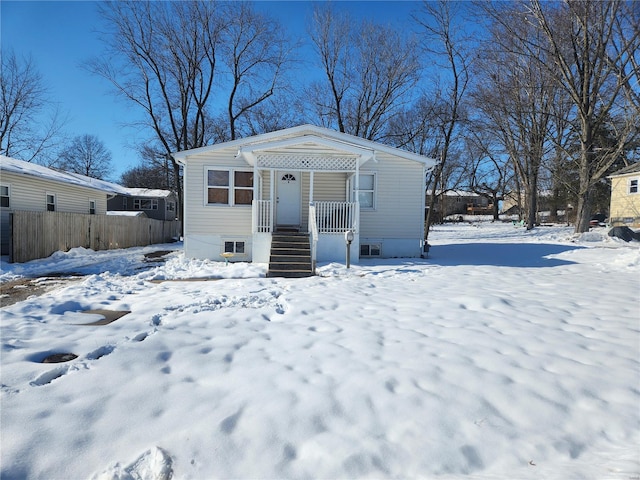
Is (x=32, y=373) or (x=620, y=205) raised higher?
(x=620, y=205)

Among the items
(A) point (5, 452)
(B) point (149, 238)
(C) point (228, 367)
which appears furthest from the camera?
(B) point (149, 238)

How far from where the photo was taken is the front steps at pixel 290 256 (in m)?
9.22

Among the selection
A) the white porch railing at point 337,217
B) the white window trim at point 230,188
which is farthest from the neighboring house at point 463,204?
the white window trim at point 230,188

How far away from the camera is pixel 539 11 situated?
1641 centimetres

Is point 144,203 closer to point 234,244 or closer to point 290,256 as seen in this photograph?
point 234,244

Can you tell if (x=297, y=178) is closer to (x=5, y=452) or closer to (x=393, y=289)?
(x=393, y=289)

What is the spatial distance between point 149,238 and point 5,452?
2092 cm

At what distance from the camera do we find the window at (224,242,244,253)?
12.2m

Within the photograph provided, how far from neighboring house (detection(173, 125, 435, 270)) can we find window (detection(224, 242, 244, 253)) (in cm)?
3

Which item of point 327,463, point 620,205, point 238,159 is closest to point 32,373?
point 327,463

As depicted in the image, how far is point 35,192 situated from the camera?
15.6 meters

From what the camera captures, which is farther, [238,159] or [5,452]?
[238,159]

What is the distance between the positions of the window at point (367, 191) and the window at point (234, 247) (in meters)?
4.54

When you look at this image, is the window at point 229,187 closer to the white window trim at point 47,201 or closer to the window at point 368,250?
the window at point 368,250
